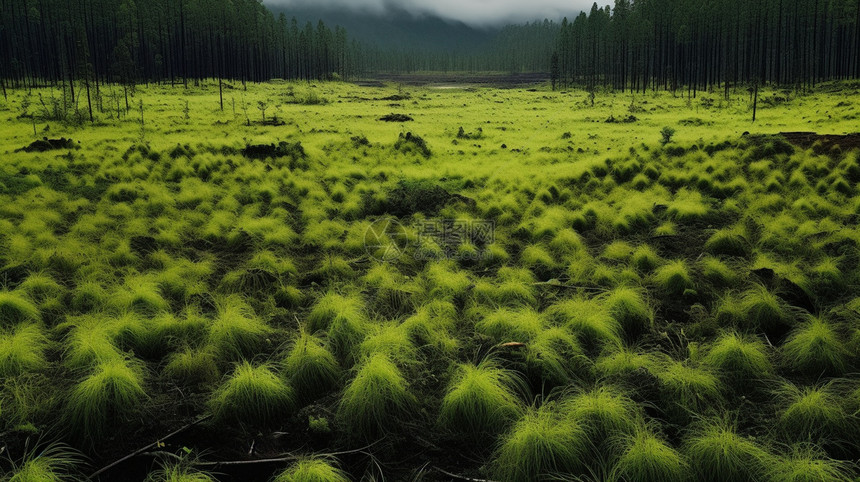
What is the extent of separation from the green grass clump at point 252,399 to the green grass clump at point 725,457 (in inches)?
156

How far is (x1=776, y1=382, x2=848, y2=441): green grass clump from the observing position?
4.45 meters

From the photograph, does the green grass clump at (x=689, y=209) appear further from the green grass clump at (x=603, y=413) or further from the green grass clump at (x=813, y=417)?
the green grass clump at (x=603, y=413)

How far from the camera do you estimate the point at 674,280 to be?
8242 mm

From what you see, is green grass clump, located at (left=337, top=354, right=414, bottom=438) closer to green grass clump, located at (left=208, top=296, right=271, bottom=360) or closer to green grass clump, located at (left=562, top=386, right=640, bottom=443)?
green grass clump, located at (left=562, top=386, right=640, bottom=443)

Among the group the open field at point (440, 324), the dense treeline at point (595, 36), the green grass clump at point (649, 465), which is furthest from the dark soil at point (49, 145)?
the dense treeline at point (595, 36)

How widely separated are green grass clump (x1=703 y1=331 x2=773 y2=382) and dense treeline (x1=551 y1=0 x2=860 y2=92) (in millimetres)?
67249

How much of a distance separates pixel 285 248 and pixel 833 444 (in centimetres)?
965

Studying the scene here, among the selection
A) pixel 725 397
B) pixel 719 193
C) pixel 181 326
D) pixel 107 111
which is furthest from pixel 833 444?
pixel 107 111

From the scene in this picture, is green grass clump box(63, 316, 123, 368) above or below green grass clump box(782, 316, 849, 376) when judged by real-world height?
above

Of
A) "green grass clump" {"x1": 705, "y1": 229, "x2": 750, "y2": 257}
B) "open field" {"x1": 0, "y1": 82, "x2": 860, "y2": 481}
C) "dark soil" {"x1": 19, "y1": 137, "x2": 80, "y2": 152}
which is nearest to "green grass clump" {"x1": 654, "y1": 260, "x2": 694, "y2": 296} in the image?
"open field" {"x1": 0, "y1": 82, "x2": 860, "y2": 481}

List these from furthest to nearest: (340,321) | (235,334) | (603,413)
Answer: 1. (340,321)
2. (235,334)
3. (603,413)

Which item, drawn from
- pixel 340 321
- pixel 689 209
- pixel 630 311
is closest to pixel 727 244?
pixel 689 209

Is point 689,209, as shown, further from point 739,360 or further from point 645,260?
point 739,360

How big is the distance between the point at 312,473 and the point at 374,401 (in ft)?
3.80
